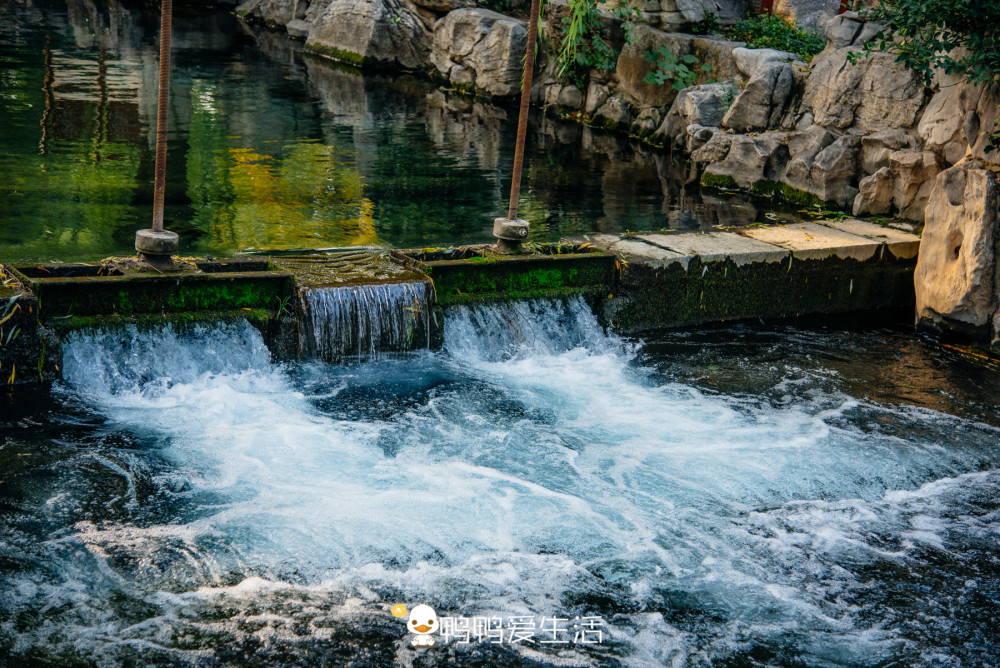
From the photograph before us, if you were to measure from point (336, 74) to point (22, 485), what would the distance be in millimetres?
16589

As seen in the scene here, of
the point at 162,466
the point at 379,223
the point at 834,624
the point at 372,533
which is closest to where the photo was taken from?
the point at 834,624

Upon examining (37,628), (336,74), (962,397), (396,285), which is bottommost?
(37,628)

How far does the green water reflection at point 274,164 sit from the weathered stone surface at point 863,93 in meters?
2.04

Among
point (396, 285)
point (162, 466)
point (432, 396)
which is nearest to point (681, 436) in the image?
point (432, 396)

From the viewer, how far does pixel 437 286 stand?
7504 mm

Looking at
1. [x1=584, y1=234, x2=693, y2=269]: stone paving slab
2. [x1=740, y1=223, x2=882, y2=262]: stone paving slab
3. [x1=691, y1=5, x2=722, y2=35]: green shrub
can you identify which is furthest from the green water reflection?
[x1=691, y1=5, x2=722, y2=35]: green shrub

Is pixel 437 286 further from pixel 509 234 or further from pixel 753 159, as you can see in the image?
pixel 753 159

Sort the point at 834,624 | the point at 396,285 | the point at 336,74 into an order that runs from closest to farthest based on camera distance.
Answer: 1. the point at 834,624
2. the point at 396,285
3. the point at 336,74

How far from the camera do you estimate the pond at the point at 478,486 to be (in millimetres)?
4406

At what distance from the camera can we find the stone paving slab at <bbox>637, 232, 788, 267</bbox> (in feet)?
27.9

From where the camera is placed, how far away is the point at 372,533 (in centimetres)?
511

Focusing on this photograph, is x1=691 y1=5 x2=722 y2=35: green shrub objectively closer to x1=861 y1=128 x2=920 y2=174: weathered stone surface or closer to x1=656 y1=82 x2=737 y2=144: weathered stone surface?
x1=656 y1=82 x2=737 y2=144: weathered stone surface

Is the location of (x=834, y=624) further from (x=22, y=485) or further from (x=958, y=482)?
(x=22, y=485)

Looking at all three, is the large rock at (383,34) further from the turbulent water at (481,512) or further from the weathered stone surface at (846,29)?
the turbulent water at (481,512)
